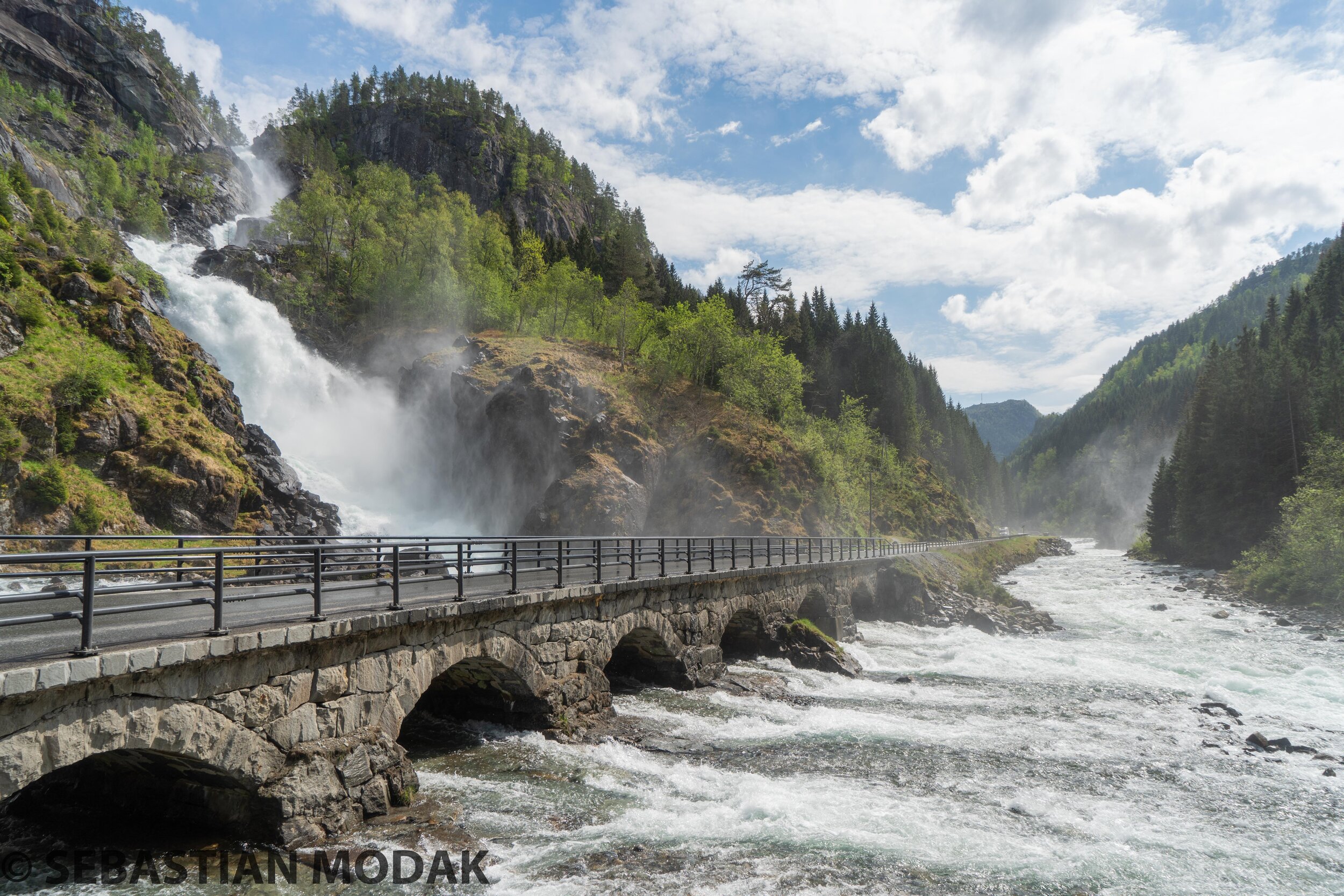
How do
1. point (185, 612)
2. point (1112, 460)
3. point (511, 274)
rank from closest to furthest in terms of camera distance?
1. point (185, 612)
2. point (511, 274)
3. point (1112, 460)

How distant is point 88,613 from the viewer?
674cm

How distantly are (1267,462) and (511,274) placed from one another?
67.0 metres

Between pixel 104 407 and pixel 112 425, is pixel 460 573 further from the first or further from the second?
pixel 104 407

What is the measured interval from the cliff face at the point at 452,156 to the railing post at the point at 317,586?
104979 mm

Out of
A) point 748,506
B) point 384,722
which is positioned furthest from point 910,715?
point 748,506

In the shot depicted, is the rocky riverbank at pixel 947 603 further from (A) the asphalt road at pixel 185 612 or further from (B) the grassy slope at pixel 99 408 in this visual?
(B) the grassy slope at pixel 99 408

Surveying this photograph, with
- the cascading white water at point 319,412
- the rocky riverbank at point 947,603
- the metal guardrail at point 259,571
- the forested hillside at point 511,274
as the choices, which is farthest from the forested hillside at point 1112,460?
the metal guardrail at point 259,571

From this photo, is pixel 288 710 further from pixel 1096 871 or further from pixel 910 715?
pixel 910 715

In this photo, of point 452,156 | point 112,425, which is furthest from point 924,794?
point 452,156

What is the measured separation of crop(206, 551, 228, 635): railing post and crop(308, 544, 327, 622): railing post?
3.90 feet

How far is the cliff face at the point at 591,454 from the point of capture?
140 feet

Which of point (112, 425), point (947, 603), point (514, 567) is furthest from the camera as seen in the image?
point (947, 603)

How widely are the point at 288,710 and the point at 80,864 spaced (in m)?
2.55

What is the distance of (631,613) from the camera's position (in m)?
17.1
